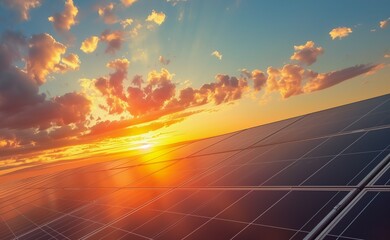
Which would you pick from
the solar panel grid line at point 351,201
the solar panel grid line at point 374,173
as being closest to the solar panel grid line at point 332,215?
the solar panel grid line at point 351,201

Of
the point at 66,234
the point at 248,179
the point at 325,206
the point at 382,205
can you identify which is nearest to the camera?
the point at 382,205

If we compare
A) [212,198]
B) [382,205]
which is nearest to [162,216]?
[212,198]

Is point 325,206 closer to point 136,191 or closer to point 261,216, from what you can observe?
point 261,216

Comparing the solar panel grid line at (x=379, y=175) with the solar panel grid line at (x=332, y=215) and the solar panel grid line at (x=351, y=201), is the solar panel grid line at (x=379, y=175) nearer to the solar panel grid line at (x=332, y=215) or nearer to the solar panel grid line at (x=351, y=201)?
the solar panel grid line at (x=351, y=201)

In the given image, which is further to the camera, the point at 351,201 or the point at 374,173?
the point at 374,173

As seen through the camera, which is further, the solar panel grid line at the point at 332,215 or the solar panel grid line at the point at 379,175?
the solar panel grid line at the point at 379,175

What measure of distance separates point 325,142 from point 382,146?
3788 millimetres

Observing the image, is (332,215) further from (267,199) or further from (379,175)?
(267,199)

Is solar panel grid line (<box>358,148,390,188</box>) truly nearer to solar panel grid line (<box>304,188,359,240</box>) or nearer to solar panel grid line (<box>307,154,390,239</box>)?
solar panel grid line (<box>307,154,390,239</box>)

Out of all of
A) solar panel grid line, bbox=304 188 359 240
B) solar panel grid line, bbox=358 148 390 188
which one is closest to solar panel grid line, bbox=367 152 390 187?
solar panel grid line, bbox=358 148 390 188

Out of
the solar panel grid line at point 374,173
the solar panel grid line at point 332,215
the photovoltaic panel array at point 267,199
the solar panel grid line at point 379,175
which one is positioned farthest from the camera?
the solar panel grid line at point 374,173

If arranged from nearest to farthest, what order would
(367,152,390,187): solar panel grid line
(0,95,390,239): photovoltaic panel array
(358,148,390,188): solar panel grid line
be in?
(0,95,390,239): photovoltaic panel array → (367,152,390,187): solar panel grid line → (358,148,390,188): solar panel grid line

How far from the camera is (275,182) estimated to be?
35.4ft

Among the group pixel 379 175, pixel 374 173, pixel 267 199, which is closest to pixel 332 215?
pixel 379 175
